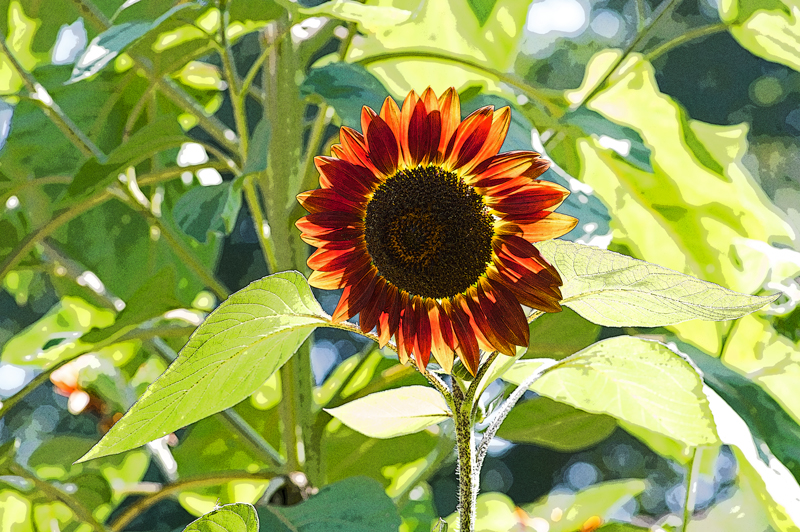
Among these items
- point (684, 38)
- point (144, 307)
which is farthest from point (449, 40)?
point (144, 307)

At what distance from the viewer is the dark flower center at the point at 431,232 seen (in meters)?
0.19

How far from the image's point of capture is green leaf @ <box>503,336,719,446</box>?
200 mm

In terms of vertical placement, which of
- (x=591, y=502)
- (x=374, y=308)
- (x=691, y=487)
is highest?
(x=374, y=308)

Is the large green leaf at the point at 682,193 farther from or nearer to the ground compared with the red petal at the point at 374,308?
nearer to the ground

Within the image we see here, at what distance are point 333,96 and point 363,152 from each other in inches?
3.5

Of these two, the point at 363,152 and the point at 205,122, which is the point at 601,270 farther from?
the point at 205,122

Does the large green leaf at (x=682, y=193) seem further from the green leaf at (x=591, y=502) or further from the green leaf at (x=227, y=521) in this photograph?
the green leaf at (x=227, y=521)

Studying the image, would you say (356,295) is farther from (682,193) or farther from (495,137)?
(682,193)

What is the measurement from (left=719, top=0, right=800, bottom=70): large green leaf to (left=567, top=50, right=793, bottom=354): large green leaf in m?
0.05

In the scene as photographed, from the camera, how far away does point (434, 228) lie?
192mm

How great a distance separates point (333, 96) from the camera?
0.27 m

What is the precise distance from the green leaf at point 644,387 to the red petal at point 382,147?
0.25 feet

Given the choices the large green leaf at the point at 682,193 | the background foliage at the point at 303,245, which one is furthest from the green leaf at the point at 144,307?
the large green leaf at the point at 682,193

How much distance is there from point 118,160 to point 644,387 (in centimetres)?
23
